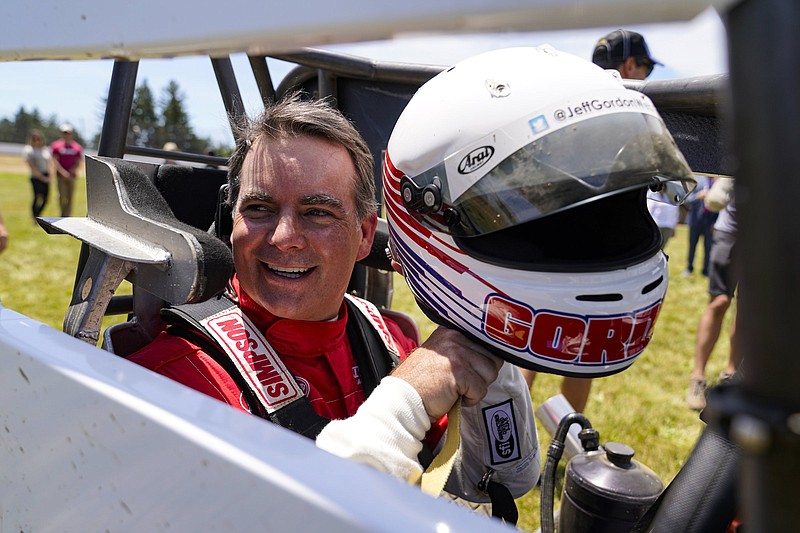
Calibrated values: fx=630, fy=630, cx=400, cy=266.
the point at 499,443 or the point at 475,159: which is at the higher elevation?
the point at 475,159

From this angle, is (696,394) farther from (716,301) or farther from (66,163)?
(66,163)

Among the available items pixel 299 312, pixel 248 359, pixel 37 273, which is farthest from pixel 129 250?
pixel 37 273

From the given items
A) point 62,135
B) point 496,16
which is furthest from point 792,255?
point 62,135

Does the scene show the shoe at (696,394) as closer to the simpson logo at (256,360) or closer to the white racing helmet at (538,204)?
the white racing helmet at (538,204)

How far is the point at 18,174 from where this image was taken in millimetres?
24312

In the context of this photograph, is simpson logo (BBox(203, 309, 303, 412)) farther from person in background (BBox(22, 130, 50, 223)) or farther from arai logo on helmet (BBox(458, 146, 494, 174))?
person in background (BBox(22, 130, 50, 223))

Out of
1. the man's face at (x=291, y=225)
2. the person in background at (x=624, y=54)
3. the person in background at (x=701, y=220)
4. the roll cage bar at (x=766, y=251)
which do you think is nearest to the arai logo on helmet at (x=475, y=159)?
the man's face at (x=291, y=225)

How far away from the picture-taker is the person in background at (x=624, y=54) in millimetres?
2844

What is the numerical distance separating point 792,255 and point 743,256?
3cm

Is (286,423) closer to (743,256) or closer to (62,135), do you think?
(743,256)

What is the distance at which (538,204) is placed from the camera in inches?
41.3

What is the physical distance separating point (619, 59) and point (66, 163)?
996 centimetres

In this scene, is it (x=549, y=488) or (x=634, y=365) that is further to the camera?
(x=634, y=365)

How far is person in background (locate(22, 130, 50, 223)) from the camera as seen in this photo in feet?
33.7
